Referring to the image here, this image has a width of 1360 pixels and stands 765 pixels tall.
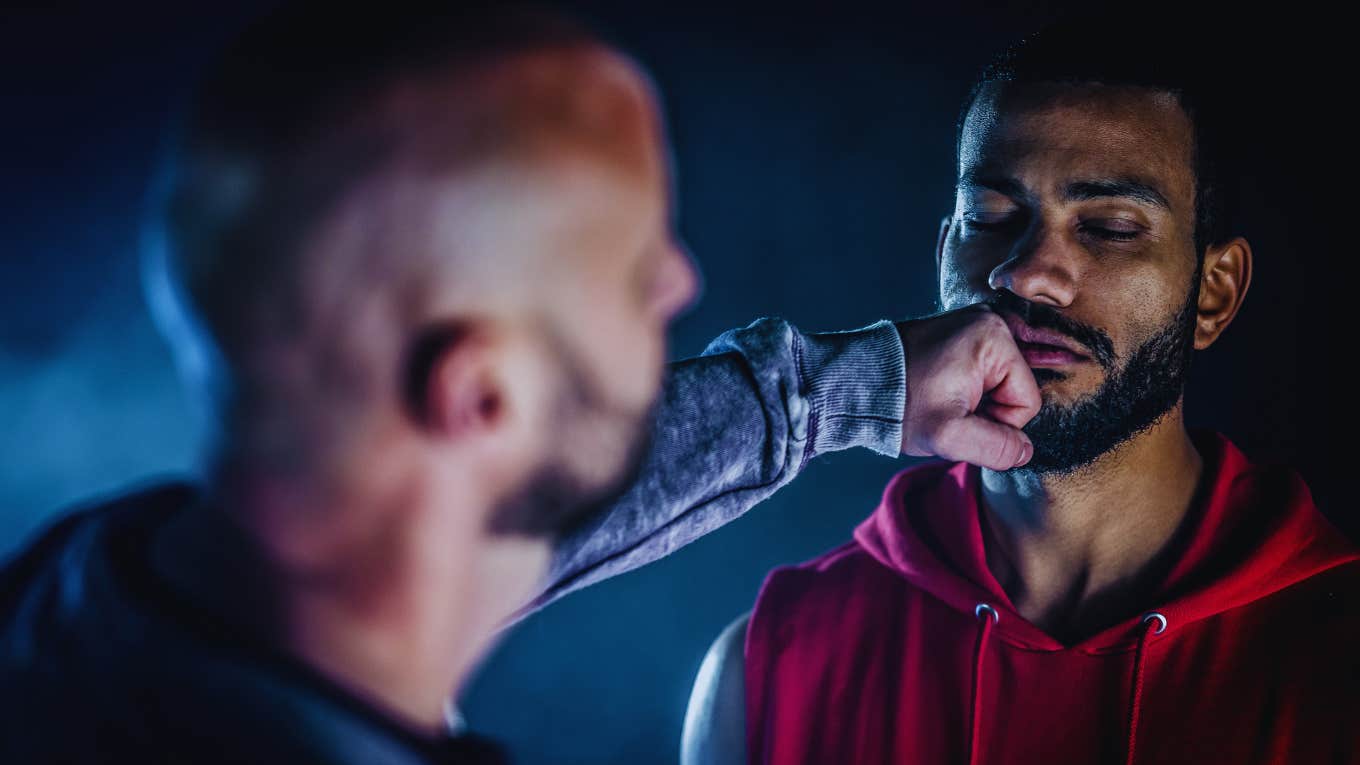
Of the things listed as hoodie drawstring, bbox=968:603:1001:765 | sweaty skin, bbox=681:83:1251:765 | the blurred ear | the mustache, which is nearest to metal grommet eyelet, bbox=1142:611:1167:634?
sweaty skin, bbox=681:83:1251:765

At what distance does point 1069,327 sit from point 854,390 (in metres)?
0.40

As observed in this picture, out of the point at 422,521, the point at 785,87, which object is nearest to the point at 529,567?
the point at 422,521

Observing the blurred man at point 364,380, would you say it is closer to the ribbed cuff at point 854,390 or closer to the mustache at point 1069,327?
the ribbed cuff at point 854,390

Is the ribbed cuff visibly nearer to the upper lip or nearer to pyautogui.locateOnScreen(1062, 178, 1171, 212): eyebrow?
the upper lip

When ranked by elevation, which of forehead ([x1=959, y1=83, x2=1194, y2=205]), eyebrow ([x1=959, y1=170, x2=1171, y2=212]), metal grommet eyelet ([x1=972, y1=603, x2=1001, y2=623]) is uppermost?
forehead ([x1=959, y1=83, x2=1194, y2=205])

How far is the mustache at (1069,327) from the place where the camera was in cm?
139

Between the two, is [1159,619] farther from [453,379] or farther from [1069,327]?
[453,379]

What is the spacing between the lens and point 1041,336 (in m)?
1.40

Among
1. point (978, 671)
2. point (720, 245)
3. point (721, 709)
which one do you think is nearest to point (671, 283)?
Answer: point (978, 671)

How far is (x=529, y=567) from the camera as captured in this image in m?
0.73

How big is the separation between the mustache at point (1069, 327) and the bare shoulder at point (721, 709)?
707 millimetres

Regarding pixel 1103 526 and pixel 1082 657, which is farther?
pixel 1103 526

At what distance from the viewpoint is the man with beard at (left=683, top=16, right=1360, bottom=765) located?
1301mm

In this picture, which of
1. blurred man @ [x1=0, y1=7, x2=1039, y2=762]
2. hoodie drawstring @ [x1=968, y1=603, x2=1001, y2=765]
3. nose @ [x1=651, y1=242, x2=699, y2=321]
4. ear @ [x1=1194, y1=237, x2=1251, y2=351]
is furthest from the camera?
ear @ [x1=1194, y1=237, x2=1251, y2=351]
